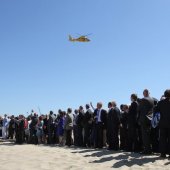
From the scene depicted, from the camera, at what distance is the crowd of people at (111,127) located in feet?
34.0

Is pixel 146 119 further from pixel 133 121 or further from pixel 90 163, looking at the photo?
pixel 90 163

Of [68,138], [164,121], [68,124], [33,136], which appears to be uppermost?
[68,124]

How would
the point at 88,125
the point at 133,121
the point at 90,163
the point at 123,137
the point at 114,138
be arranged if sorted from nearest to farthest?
the point at 90,163 → the point at 133,121 → the point at 114,138 → the point at 123,137 → the point at 88,125

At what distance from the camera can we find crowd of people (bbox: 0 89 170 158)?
1038cm

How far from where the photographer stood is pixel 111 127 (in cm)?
1320

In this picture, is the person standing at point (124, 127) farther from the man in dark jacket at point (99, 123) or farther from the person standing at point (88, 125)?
the person standing at point (88, 125)

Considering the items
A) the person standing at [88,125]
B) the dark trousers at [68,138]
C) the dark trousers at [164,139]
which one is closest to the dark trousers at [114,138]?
the person standing at [88,125]

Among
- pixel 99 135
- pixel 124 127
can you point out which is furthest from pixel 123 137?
pixel 99 135

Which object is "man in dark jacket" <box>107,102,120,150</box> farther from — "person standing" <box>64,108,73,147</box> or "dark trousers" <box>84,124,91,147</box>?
"person standing" <box>64,108,73,147</box>

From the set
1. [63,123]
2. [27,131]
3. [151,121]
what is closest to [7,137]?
[27,131]

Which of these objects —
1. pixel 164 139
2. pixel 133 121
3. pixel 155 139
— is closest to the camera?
pixel 164 139

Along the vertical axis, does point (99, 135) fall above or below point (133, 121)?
below

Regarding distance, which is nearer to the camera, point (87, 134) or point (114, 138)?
point (114, 138)

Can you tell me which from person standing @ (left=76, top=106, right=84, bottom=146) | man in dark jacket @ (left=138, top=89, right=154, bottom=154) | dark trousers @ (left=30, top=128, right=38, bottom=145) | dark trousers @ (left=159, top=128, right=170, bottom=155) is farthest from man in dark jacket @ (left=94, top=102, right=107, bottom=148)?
dark trousers @ (left=30, top=128, right=38, bottom=145)
